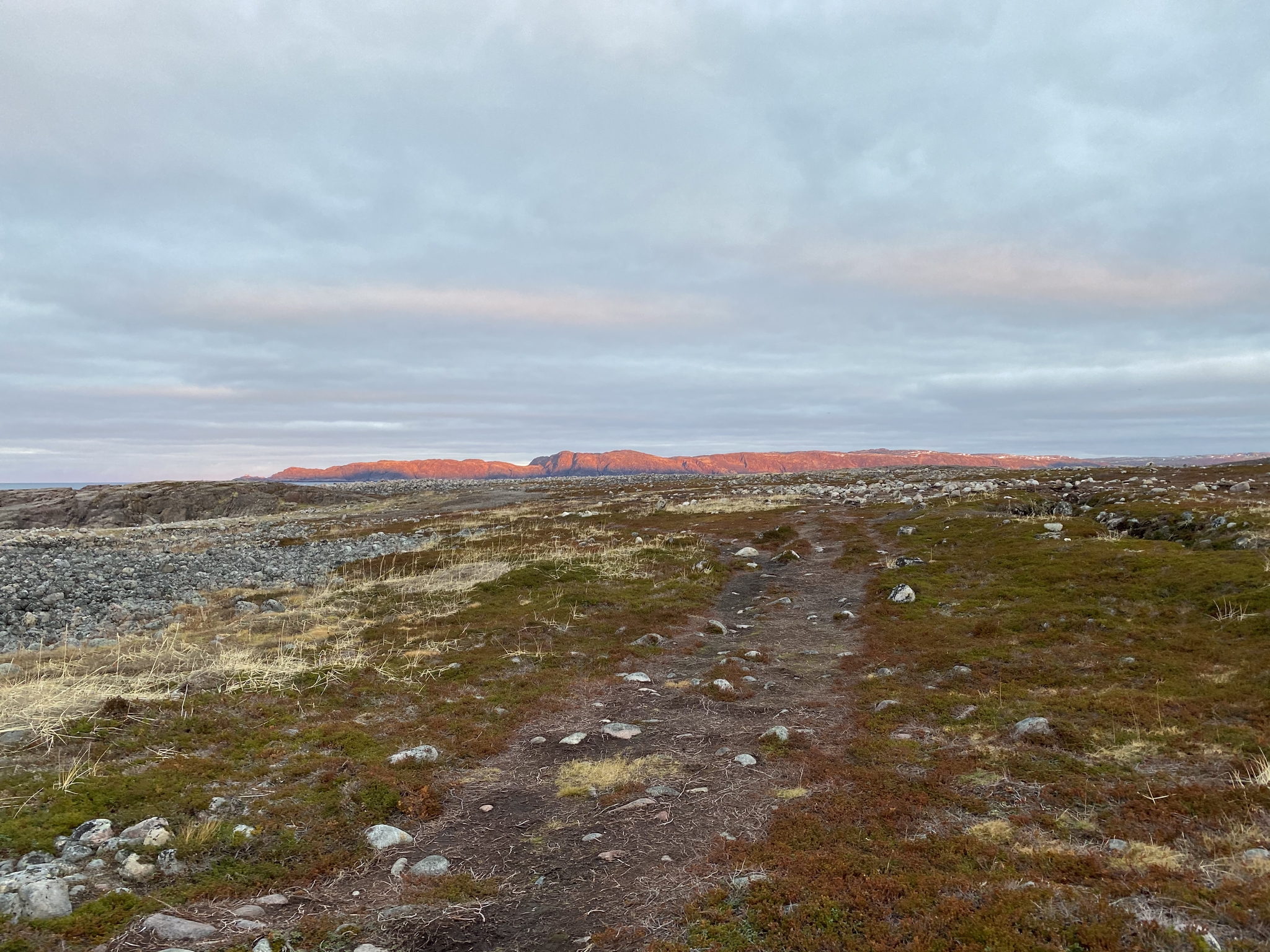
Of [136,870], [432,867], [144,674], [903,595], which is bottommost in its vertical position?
[432,867]

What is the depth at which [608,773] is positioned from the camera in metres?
10.2

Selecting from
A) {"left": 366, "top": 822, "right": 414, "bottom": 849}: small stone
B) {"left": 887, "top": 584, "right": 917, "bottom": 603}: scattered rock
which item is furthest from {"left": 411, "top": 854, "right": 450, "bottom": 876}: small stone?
{"left": 887, "top": 584, "right": 917, "bottom": 603}: scattered rock

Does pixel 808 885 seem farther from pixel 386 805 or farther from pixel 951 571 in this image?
pixel 951 571

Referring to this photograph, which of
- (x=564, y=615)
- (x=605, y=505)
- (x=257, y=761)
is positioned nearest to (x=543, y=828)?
(x=257, y=761)

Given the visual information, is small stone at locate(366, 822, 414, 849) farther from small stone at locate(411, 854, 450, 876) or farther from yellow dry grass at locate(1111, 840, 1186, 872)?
yellow dry grass at locate(1111, 840, 1186, 872)

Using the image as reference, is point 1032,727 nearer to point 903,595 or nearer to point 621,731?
point 621,731

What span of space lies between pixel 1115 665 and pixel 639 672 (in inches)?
414

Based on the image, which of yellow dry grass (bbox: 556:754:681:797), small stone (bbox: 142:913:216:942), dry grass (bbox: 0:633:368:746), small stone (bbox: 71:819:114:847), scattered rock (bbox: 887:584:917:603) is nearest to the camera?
small stone (bbox: 142:913:216:942)

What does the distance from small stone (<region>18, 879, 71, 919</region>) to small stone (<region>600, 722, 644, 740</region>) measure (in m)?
7.79

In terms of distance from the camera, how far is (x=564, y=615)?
20.8 metres

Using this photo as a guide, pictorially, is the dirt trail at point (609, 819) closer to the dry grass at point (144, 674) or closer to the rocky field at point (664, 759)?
the rocky field at point (664, 759)

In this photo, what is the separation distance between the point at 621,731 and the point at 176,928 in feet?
23.9

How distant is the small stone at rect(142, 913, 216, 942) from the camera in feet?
19.8

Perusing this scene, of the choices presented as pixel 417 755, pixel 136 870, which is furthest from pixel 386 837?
pixel 136 870
